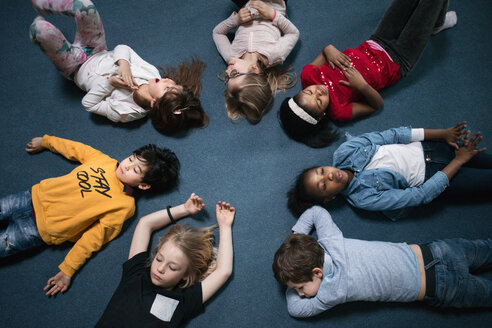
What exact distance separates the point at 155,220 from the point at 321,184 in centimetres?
85

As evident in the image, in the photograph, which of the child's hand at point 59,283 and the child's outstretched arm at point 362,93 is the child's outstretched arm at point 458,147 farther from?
the child's hand at point 59,283

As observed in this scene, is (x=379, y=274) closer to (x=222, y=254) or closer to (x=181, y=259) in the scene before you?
(x=222, y=254)

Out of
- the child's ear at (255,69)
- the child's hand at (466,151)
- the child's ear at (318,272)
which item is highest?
the child's ear at (255,69)

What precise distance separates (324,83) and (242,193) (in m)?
0.76

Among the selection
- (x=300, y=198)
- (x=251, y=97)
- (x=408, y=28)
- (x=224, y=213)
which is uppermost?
(x=408, y=28)

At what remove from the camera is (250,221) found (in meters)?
1.59

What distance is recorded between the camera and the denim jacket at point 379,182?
4.71 feet

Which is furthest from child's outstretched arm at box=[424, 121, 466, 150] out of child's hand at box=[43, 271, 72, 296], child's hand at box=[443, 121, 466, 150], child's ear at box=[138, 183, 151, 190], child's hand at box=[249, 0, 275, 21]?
child's hand at box=[43, 271, 72, 296]

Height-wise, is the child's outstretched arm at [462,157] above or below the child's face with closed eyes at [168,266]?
above

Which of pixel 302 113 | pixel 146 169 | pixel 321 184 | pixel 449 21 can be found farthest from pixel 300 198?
pixel 449 21

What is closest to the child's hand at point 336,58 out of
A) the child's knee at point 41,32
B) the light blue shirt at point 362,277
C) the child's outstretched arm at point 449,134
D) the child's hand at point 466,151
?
the child's outstretched arm at point 449,134

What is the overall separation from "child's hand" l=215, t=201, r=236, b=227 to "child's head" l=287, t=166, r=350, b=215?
36 centimetres

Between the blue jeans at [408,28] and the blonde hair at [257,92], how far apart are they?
1.84 feet

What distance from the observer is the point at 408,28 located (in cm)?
160
